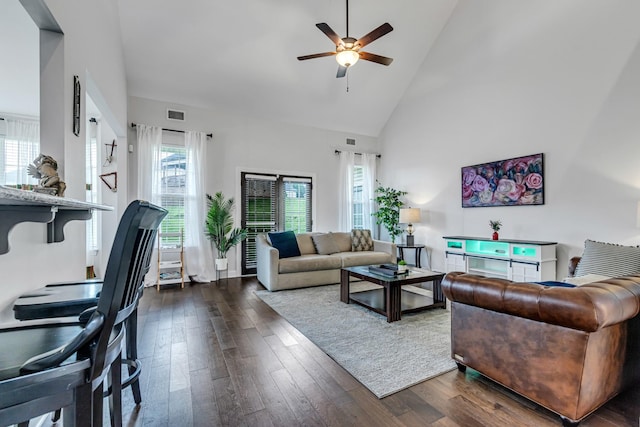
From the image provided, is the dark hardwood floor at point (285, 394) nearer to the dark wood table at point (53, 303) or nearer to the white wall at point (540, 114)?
the dark wood table at point (53, 303)

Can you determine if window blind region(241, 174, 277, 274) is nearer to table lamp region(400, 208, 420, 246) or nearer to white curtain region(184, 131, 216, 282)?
white curtain region(184, 131, 216, 282)

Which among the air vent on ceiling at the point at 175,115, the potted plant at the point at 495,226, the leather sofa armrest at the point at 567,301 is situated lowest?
the leather sofa armrest at the point at 567,301

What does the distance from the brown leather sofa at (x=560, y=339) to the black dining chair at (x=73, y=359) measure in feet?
6.27

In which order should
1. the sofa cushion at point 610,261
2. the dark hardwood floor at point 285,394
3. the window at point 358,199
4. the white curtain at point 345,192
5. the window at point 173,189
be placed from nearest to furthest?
the dark hardwood floor at point 285,394, the sofa cushion at point 610,261, the window at point 173,189, the white curtain at point 345,192, the window at point 358,199

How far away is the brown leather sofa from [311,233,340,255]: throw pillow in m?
3.53

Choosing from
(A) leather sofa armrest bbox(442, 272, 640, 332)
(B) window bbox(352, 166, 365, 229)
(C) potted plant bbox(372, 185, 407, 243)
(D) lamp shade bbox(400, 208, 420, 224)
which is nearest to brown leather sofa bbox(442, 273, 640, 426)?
(A) leather sofa armrest bbox(442, 272, 640, 332)

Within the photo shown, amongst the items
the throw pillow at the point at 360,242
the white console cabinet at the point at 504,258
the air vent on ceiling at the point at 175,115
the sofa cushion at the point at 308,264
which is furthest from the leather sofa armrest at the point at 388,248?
the air vent on ceiling at the point at 175,115

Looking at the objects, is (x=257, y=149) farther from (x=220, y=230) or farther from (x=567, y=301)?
(x=567, y=301)

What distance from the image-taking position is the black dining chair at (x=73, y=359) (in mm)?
709

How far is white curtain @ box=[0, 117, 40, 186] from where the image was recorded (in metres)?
4.45

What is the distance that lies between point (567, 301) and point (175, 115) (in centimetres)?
585

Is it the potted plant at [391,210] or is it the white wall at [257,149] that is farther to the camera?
the potted plant at [391,210]

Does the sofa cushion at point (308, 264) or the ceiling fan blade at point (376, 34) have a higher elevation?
the ceiling fan blade at point (376, 34)

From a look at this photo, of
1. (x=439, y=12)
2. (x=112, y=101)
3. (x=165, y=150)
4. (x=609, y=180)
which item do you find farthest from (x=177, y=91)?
(x=609, y=180)
